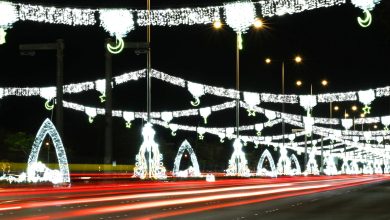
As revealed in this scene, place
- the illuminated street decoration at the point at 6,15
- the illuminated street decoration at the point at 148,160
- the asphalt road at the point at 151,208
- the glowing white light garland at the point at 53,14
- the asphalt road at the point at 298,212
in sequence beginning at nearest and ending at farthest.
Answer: the asphalt road at the point at 151,208, the asphalt road at the point at 298,212, the illuminated street decoration at the point at 6,15, the glowing white light garland at the point at 53,14, the illuminated street decoration at the point at 148,160

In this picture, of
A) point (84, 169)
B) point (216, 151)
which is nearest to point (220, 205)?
point (84, 169)

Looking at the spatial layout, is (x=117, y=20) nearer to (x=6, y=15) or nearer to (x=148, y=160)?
(x=6, y=15)

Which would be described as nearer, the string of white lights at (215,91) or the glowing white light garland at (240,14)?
the glowing white light garland at (240,14)

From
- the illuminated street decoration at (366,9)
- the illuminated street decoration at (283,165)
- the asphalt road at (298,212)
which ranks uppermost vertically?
the illuminated street decoration at (366,9)

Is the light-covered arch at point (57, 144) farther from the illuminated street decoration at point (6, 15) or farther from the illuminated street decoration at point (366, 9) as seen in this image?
the illuminated street decoration at point (366, 9)

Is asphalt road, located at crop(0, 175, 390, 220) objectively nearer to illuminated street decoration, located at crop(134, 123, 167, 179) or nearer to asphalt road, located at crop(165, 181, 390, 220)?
asphalt road, located at crop(165, 181, 390, 220)

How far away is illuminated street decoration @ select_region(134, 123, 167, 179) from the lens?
40812 millimetres

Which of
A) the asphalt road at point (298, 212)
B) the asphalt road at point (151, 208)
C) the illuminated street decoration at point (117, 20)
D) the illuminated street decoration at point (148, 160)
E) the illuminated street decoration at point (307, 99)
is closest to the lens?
the asphalt road at point (151, 208)

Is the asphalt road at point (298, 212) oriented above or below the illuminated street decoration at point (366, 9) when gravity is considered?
below

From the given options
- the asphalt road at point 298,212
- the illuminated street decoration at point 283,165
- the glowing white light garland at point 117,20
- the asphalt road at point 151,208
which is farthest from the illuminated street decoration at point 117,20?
the illuminated street decoration at point 283,165

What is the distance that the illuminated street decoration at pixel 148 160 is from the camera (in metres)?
40.8

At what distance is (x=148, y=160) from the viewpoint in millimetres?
40375

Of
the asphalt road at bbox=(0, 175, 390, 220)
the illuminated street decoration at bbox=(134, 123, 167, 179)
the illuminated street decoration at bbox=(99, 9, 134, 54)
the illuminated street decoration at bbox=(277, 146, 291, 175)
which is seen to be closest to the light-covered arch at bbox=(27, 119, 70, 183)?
the asphalt road at bbox=(0, 175, 390, 220)

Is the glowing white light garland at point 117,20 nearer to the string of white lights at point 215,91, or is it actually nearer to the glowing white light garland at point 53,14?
the glowing white light garland at point 53,14
